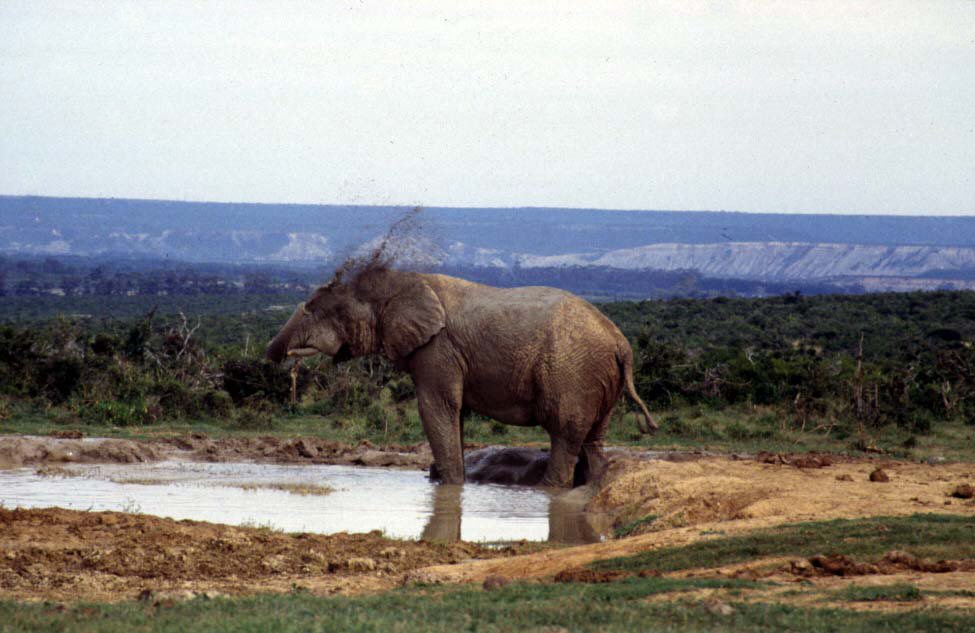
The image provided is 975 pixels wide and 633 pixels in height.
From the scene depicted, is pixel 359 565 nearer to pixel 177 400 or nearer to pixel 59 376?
pixel 177 400

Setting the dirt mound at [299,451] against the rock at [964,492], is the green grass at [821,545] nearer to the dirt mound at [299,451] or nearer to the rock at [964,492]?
the rock at [964,492]

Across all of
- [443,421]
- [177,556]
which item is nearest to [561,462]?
[443,421]

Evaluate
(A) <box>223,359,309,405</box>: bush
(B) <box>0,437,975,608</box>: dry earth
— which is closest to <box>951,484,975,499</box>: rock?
(B) <box>0,437,975,608</box>: dry earth

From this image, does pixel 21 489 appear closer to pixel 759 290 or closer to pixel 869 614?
pixel 869 614

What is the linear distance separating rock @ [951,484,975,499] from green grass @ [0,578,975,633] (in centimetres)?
496

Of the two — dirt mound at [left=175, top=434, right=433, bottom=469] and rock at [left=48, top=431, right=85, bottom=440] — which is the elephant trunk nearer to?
dirt mound at [left=175, top=434, right=433, bottom=469]

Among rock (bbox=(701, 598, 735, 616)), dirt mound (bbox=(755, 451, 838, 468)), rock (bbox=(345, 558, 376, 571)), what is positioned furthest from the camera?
dirt mound (bbox=(755, 451, 838, 468))

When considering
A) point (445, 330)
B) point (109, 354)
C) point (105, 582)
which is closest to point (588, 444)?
point (445, 330)

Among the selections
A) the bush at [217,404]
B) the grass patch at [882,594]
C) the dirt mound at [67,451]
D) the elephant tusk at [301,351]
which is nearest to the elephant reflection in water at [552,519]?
the elephant tusk at [301,351]

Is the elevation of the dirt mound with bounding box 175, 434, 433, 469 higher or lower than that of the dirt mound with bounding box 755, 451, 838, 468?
lower

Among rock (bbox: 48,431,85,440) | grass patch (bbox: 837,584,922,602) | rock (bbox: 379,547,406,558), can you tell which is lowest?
rock (bbox: 48,431,85,440)

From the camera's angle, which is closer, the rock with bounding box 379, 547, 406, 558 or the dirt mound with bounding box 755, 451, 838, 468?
the rock with bounding box 379, 547, 406, 558

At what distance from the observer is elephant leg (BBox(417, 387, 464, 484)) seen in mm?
16891

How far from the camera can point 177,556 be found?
Result: 11.2 meters
